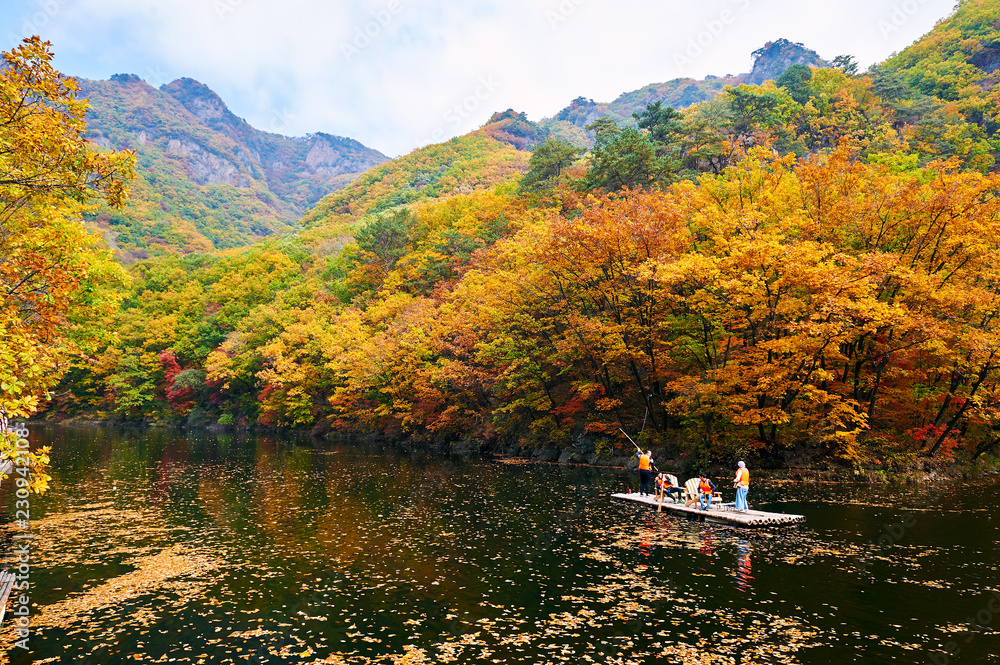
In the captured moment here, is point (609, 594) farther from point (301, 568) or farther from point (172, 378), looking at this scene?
point (172, 378)

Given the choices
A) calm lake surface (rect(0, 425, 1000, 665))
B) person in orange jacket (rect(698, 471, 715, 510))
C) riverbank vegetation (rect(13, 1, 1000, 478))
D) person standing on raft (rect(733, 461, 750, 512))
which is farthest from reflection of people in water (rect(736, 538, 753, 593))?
riverbank vegetation (rect(13, 1, 1000, 478))

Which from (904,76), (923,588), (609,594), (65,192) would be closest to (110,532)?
(65,192)

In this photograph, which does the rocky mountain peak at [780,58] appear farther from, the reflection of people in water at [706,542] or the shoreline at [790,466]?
the reflection of people in water at [706,542]

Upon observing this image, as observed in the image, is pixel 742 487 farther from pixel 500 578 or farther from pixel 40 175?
pixel 40 175

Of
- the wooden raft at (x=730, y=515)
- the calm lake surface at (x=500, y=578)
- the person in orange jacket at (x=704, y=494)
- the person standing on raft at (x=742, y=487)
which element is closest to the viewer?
the calm lake surface at (x=500, y=578)

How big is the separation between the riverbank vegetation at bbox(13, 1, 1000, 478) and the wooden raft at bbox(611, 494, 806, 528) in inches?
332

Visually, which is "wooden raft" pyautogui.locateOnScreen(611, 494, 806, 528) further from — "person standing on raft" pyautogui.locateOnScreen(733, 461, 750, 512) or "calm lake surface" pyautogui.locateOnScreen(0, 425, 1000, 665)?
"calm lake surface" pyautogui.locateOnScreen(0, 425, 1000, 665)

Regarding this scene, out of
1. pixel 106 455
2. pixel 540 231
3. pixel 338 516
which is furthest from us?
pixel 106 455

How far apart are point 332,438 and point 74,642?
47.8 m

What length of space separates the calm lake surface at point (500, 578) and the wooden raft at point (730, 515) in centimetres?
54

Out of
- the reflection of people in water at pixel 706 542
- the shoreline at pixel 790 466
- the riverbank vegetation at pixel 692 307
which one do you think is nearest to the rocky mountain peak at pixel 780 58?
the riverbank vegetation at pixel 692 307

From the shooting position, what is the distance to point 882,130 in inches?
2223

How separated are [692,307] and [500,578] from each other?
20259mm

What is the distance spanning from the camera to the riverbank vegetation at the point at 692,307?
2686 centimetres
